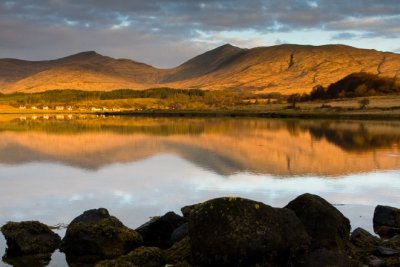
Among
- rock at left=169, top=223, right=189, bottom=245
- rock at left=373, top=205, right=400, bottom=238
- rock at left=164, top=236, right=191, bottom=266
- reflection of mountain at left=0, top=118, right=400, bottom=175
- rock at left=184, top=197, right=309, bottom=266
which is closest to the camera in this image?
rock at left=184, top=197, right=309, bottom=266

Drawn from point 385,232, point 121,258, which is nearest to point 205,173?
point 385,232

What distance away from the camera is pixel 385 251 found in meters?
16.8

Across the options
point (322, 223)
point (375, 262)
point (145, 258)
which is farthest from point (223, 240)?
point (375, 262)

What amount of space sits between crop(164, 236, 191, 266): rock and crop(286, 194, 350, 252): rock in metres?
3.51

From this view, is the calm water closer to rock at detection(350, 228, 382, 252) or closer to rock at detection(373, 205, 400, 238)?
rock at detection(373, 205, 400, 238)

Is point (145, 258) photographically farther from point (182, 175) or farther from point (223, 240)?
point (182, 175)

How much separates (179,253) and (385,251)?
6.19 meters

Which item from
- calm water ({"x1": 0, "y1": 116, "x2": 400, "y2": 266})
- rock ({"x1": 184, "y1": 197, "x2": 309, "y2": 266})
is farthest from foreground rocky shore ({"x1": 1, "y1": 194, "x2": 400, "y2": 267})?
calm water ({"x1": 0, "y1": 116, "x2": 400, "y2": 266})

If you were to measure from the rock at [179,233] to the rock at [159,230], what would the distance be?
67cm

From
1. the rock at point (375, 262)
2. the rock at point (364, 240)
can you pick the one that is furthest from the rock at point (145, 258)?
the rock at point (364, 240)

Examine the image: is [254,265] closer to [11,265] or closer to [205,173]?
[11,265]

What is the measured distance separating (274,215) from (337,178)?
849 inches

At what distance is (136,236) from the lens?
59.9 feet

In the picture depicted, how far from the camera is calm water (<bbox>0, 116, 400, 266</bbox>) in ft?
85.6
